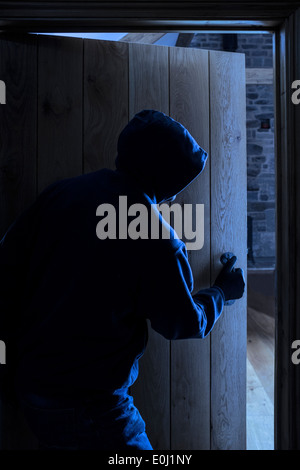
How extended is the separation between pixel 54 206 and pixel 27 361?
16.7 inches

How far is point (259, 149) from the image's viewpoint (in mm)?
5824

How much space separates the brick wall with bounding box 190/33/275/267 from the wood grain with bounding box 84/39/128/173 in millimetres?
4664

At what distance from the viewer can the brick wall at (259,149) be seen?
5738mm

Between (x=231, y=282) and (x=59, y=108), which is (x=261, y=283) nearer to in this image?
(x=231, y=282)

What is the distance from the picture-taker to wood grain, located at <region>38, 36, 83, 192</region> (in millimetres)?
1339

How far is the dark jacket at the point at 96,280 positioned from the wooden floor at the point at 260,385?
1.28 metres

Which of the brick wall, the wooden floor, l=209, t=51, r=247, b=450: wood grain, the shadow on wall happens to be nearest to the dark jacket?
l=209, t=51, r=247, b=450: wood grain

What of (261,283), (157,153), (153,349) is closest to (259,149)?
(261,283)

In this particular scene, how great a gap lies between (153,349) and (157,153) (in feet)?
2.47

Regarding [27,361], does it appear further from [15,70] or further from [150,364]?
[15,70]

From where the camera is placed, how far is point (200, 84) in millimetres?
1431

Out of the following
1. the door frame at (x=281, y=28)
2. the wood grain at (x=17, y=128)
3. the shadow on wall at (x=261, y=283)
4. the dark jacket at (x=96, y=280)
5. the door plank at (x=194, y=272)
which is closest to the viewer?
the dark jacket at (x=96, y=280)

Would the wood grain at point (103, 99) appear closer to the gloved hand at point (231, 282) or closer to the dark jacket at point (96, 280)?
the dark jacket at point (96, 280)

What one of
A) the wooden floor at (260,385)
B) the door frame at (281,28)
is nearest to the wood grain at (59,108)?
the door frame at (281,28)
